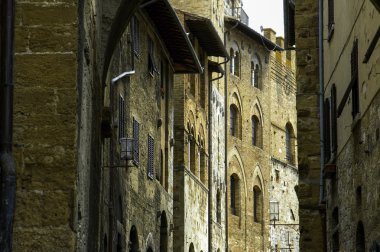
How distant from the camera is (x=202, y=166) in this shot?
3797 cm

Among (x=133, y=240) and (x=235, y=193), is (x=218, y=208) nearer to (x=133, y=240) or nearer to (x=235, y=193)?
(x=235, y=193)

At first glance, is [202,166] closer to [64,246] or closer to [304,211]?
[304,211]

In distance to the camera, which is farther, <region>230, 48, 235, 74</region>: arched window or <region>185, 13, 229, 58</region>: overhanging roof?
<region>230, 48, 235, 74</region>: arched window

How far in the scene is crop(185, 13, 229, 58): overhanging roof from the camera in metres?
34.2

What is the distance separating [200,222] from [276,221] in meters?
12.5

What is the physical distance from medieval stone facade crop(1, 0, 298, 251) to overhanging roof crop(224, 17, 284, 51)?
103 mm

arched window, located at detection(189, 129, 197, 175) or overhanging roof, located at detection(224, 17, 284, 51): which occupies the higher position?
overhanging roof, located at detection(224, 17, 284, 51)

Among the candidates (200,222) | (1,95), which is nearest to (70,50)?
(1,95)

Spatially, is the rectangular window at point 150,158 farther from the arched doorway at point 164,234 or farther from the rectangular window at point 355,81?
the rectangular window at point 355,81

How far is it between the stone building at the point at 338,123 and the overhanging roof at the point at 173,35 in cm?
384

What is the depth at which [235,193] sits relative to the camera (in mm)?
45531

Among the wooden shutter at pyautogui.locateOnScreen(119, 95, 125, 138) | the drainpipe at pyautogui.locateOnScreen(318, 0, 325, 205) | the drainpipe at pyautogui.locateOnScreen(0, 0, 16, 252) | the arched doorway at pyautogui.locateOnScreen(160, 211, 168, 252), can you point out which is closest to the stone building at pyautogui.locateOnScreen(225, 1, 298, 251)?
the arched doorway at pyautogui.locateOnScreen(160, 211, 168, 252)

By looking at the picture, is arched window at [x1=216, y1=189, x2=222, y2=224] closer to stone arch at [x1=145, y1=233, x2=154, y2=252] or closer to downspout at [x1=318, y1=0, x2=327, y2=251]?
stone arch at [x1=145, y1=233, x2=154, y2=252]

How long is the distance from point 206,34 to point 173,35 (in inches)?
264
